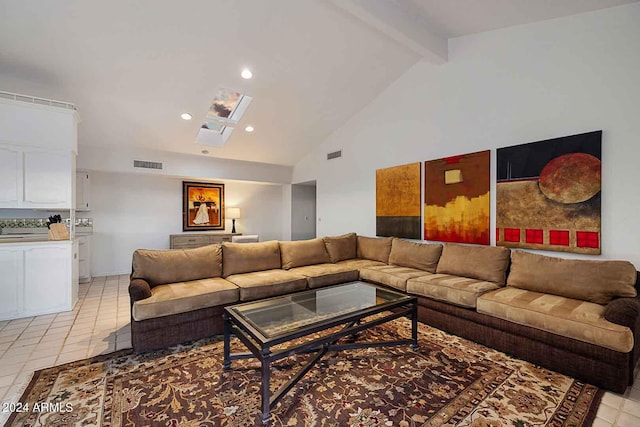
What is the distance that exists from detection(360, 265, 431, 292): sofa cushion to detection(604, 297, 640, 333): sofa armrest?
1.67 meters

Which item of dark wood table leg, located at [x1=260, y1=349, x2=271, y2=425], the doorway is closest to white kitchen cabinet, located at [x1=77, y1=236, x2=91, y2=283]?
the doorway

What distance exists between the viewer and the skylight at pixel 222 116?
4.77 m

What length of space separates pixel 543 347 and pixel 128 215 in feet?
22.8

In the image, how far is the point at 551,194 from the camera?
303 cm

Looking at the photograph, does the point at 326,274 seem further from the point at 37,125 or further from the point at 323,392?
the point at 37,125

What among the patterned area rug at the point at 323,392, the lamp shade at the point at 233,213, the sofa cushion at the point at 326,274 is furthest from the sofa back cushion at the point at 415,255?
the lamp shade at the point at 233,213

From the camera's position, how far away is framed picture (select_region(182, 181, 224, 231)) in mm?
6469

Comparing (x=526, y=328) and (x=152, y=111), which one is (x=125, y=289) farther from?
(x=526, y=328)

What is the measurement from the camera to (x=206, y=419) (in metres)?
1.67

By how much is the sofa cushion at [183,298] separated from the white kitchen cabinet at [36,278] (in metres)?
1.62

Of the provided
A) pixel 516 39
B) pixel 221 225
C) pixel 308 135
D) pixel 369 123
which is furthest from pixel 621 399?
pixel 221 225

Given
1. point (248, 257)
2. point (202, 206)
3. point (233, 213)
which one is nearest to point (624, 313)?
point (248, 257)

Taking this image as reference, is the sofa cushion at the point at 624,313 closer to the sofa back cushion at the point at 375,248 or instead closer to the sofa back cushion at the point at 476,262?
the sofa back cushion at the point at 476,262

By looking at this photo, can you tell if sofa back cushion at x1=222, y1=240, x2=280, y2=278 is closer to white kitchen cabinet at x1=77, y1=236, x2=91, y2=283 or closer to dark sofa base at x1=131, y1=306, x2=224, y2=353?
dark sofa base at x1=131, y1=306, x2=224, y2=353
